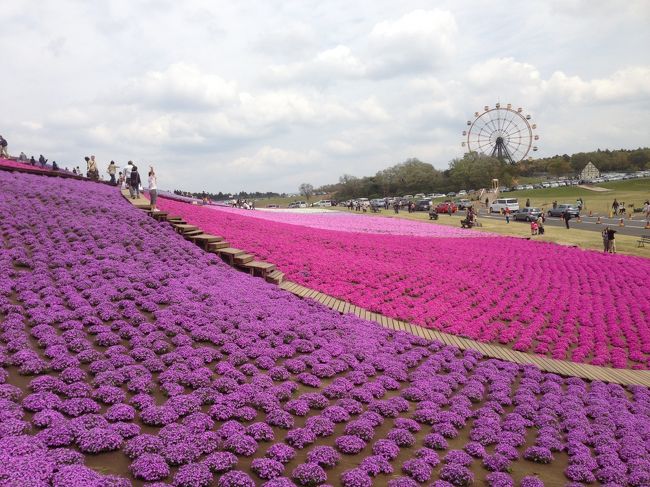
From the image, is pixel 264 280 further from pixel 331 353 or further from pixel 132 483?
pixel 132 483

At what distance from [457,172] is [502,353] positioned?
10678 centimetres

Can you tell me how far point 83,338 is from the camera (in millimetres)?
8250

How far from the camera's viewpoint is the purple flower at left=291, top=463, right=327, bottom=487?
5.71 metres

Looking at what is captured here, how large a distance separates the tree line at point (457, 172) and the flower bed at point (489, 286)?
92.0 m

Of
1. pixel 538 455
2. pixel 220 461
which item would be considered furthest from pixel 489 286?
pixel 220 461

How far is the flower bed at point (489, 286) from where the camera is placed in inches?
500

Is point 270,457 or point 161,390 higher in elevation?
point 161,390

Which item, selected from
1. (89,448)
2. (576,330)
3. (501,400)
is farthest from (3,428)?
(576,330)

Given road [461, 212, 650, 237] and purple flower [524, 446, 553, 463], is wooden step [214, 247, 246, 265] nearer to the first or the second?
purple flower [524, 446, 553, 463]

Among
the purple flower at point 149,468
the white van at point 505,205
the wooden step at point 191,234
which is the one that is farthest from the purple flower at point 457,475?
the white van at point 505,205

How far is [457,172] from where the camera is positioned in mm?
112812

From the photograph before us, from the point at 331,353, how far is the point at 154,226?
10.4m

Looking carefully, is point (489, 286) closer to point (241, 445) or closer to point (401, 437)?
point (401, 437)

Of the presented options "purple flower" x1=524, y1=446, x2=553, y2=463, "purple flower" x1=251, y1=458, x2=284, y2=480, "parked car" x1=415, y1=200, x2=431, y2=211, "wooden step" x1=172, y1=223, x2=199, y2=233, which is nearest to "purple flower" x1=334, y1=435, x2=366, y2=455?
"purple flower" x1=251, y1=458, x2=284, y2=480
